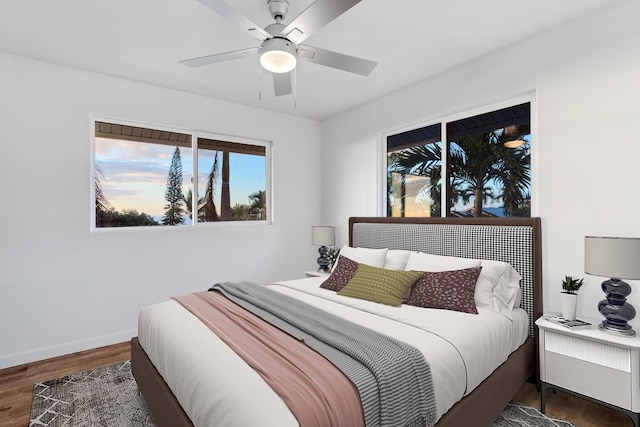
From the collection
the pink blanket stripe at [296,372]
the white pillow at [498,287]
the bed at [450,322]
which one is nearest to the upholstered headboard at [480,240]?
the bed at [450,322]

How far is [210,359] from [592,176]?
8.96 feet

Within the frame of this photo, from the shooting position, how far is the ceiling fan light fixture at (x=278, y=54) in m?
1.99

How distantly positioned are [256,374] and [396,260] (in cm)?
189

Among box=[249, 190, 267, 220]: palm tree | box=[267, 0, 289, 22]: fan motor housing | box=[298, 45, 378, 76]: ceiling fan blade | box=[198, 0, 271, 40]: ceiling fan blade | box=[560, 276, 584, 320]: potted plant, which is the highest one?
box=[267, 0, 289, 22]: fan motor housing

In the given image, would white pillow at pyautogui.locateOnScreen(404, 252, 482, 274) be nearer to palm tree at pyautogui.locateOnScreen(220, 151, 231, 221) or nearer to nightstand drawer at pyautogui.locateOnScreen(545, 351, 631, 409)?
nightstand drawer at pyautogui.locateOnScreen(545, 351, 631, 409)

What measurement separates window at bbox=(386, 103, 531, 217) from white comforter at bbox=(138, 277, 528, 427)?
1086mm

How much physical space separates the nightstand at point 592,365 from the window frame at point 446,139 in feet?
3.12

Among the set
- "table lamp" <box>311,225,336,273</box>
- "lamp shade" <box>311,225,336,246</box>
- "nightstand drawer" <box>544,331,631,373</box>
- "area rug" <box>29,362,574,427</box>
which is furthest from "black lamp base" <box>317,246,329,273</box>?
"nightstand drawer" <box>544,331,631,373</box>

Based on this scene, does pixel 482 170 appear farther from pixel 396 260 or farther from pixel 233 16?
pixel 233 16

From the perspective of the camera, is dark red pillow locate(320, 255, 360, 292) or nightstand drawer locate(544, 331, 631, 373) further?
dark red pillow locate(320, 255, 360, 292)

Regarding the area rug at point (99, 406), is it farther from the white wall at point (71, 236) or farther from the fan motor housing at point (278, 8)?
the fan motor housing at point (278, 8)

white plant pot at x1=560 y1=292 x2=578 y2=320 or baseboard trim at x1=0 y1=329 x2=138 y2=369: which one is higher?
white plant pot at x1=560 y1=292 x2=578 y2=320

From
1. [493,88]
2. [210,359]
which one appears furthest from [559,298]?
[210,359]

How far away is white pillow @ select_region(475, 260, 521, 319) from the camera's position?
2.35m
